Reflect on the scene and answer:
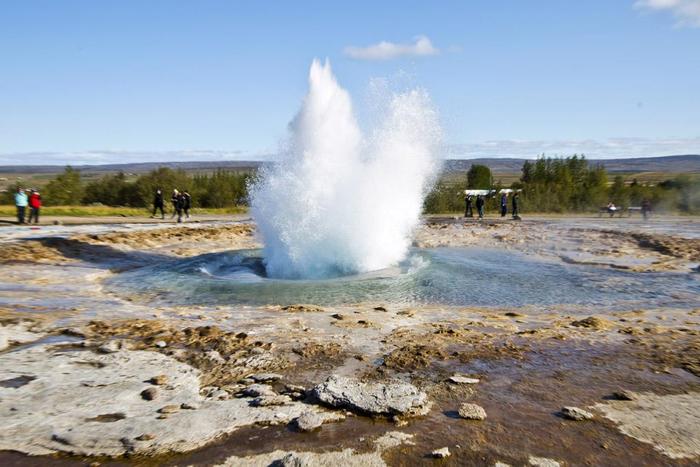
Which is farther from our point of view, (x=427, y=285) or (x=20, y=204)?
(x=20, y=204)

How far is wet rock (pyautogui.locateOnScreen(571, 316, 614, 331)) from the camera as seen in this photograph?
7.66m

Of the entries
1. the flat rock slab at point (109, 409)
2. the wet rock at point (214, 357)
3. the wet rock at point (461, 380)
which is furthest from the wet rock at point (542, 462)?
the wet rock at point (214, 357)

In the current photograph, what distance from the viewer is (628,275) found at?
511 inches

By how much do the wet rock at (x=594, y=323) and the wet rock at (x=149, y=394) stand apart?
5.56 meters

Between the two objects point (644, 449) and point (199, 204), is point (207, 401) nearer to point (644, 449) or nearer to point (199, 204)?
point (644, 449)

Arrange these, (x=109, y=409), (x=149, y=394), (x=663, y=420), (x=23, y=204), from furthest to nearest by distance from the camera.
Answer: (x=23, y=204) < (x=149, y=394) < (x=109, y=409) < (x=663, y=420)

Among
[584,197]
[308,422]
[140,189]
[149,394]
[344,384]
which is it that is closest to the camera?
[308,422]

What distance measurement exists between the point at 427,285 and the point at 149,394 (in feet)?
23.7

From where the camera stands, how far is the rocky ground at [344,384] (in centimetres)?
409

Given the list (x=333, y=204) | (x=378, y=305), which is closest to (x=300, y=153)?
(x=333, y=204)

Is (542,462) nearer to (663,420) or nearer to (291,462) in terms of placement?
(663,420)

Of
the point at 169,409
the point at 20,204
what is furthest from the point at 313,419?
the point at 20,204

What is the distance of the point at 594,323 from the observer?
7781 mm

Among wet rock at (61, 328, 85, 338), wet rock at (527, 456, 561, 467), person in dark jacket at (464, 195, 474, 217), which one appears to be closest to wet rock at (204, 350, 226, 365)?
wet rock at (61, 328, 85, 338)
